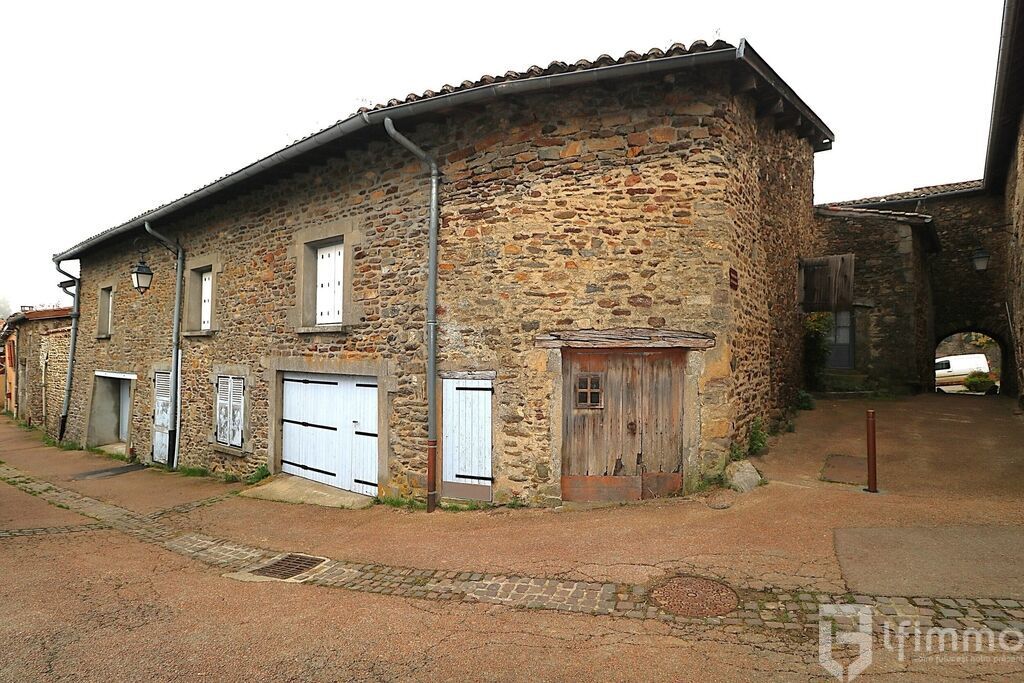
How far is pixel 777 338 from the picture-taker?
852 cm

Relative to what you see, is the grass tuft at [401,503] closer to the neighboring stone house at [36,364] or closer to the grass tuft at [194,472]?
the grass tuft at [194,472]

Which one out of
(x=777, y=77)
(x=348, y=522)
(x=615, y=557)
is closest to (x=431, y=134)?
(x=777, y=77)

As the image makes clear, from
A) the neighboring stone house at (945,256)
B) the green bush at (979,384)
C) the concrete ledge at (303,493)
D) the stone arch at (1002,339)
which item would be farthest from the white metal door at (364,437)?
the green bush at (979,384)

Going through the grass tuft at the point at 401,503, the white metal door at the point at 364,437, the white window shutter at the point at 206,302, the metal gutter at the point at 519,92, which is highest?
the metal gutter at the point at 519,92

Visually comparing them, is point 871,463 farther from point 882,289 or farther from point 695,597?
point 882,289

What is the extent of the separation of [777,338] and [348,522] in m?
6.82

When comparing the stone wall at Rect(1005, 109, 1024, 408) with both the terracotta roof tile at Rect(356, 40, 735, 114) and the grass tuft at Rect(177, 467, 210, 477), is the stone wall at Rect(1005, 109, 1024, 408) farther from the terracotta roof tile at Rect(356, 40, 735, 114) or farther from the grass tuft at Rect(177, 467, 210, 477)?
the grass tuft at Rect(177, 467, 210, 477)

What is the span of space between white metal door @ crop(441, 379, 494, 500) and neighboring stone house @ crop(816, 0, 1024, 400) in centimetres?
829

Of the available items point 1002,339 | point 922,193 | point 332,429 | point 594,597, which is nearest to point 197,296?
point 332,429

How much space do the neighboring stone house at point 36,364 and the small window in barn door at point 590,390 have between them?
16.6 metres

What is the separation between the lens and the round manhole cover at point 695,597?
3.67m

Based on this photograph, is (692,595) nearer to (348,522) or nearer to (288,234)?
(348,522)

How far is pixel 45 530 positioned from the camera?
6441 mm

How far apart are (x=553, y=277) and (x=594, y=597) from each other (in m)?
3.37
